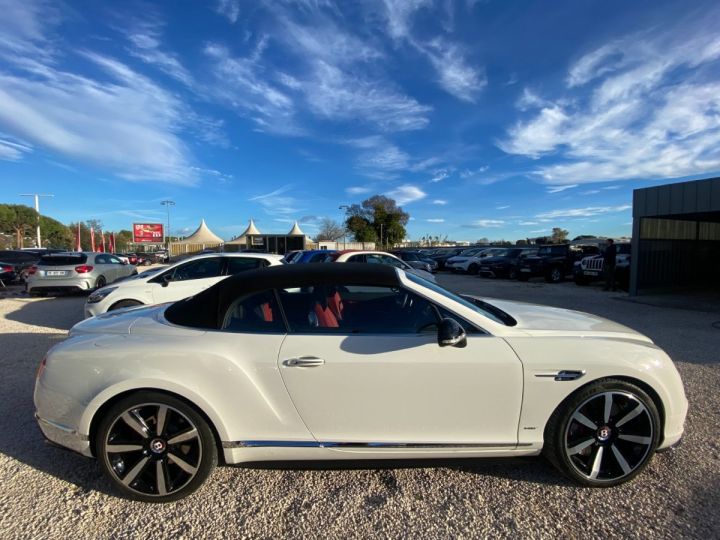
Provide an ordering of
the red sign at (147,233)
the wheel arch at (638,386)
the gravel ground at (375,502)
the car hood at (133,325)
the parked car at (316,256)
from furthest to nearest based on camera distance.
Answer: the red sign at (147,233) < the parked car at (316,256) < the car hood at (133,325) < the wheel arch at (638,386) < the gravel ground at (375,502)

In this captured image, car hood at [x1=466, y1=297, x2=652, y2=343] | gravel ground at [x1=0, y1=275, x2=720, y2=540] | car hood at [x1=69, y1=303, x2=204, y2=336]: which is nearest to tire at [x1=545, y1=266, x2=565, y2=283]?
gravel ground at [x1=0, y1=275, x2=720, y2=540]

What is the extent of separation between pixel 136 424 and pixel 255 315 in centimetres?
99

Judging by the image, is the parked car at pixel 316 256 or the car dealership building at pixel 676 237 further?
the parked car at pixel 316 256

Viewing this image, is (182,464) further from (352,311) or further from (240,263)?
(240,263)

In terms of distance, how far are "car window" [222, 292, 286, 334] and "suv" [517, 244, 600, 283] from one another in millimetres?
18115

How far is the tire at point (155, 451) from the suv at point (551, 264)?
18517mm

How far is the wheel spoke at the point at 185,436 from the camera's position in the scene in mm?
2430

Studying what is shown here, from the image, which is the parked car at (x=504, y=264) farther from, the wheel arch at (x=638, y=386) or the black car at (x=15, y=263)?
the black car at (x=15, y=263)

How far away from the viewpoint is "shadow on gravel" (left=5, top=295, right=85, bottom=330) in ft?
26.4

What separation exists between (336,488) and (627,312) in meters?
9.65

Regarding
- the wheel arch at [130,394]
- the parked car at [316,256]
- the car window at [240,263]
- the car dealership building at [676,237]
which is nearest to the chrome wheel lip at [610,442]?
the wheel arch at [130,394]

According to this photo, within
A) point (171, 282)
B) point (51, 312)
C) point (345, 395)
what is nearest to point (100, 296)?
point (171, 282)

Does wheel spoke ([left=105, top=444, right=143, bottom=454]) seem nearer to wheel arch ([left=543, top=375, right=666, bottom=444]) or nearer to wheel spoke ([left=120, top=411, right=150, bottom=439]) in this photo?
wheel spoke ([left=120, top=411, right=150, bottom=439])

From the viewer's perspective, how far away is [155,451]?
2438 mm
